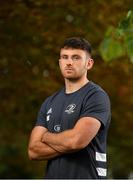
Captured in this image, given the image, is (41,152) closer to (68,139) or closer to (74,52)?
(68,139)

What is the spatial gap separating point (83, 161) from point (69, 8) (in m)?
7.47

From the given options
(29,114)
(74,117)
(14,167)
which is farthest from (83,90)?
(14,167)

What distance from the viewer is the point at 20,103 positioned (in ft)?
49.9

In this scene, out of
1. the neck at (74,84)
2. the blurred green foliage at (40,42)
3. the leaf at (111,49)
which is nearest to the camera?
the leaf at (111,49)

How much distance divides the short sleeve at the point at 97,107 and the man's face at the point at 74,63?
226 millimetres

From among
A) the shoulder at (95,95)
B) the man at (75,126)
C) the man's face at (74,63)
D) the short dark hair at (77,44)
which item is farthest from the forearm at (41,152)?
the short dark hair at (77,44)

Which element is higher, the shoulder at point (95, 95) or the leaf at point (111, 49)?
the leaf at point (111, 49)

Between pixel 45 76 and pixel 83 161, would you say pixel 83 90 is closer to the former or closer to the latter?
pixel 83 161

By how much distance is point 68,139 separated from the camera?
655 centimetres

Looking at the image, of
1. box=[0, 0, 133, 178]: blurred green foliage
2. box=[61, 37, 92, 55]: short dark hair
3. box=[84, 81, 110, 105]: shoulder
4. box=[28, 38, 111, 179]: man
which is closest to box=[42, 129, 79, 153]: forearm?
box=[28, 38, 111, 179]: man

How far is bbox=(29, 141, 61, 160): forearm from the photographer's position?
6.64 metres

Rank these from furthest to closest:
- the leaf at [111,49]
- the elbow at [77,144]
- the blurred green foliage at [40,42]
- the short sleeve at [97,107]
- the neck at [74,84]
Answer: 1. the blurred green foliage at [40,42]
2. the neck at [74,84]
3. the short sleeve at [97,107]
4. the elbow at [77,144]
5. the leaf at [111,49]

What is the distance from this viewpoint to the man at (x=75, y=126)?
6.50 m

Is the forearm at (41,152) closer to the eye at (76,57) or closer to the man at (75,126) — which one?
the man at (75,126)
